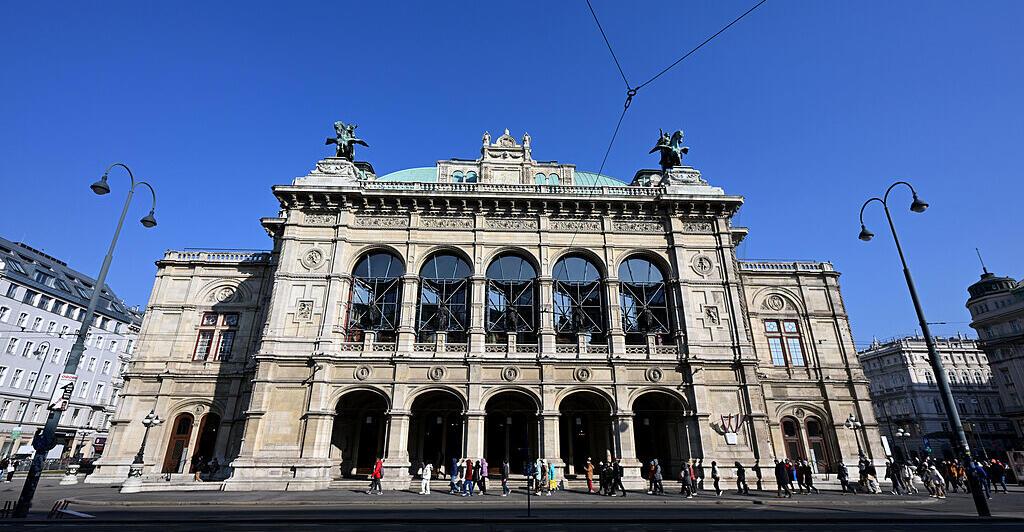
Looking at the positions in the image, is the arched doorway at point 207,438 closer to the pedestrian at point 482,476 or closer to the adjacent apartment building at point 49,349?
the pedestrian at point 482,476

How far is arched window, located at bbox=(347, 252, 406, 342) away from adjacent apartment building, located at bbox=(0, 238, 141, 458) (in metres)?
29.3

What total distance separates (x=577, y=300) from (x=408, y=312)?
32.6 feet

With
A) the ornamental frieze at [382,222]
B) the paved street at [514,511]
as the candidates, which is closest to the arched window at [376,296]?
the ornamental frieze at [382,222]

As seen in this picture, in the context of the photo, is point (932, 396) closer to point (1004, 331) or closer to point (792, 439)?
point (1004, 331)

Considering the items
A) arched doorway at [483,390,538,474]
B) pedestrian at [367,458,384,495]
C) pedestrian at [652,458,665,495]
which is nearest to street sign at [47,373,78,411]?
pedestrian at [367,458,384,495]

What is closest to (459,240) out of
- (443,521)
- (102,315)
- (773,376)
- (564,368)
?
(564,368)

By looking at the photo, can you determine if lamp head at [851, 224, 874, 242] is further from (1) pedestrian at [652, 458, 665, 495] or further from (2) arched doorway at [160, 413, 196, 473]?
(2) arched doorway at [160, 413, 196, 473]

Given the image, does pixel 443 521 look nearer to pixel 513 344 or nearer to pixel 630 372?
pixel 513 344

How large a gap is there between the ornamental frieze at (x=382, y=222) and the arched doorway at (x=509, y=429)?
11.9 m

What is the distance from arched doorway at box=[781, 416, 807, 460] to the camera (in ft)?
96.2

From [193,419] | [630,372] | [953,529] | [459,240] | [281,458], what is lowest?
[953,529]

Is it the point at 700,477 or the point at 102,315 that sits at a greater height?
the point at 102,315

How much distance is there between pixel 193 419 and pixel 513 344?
20.0m

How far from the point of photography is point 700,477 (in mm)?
24188
